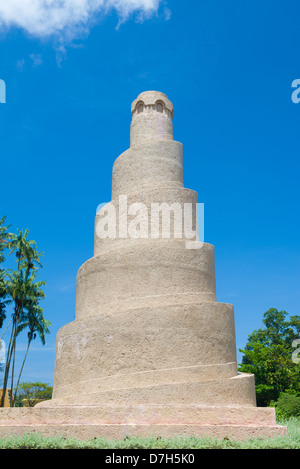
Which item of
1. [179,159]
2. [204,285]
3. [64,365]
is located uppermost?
[179,159]

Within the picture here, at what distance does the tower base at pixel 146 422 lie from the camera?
8.92 m

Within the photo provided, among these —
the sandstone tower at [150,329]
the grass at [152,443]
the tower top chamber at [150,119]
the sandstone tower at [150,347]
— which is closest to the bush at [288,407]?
the sandstone tower at [150,347]

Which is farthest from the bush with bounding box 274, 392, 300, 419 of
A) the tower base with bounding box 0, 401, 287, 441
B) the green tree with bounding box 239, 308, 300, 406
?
the tower base with bounding box 0, 401, 287, 441

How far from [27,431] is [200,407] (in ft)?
13.0

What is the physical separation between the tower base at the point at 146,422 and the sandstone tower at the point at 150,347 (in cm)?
A: 2

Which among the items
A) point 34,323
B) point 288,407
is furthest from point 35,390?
point 288,407

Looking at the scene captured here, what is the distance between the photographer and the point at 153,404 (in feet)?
31.1

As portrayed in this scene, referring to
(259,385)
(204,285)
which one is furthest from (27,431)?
A: (259,385)

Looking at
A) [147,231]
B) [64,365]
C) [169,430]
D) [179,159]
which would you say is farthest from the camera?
[179,159]

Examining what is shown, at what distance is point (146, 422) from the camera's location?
9.20 m

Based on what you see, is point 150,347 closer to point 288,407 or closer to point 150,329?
point 150,329
